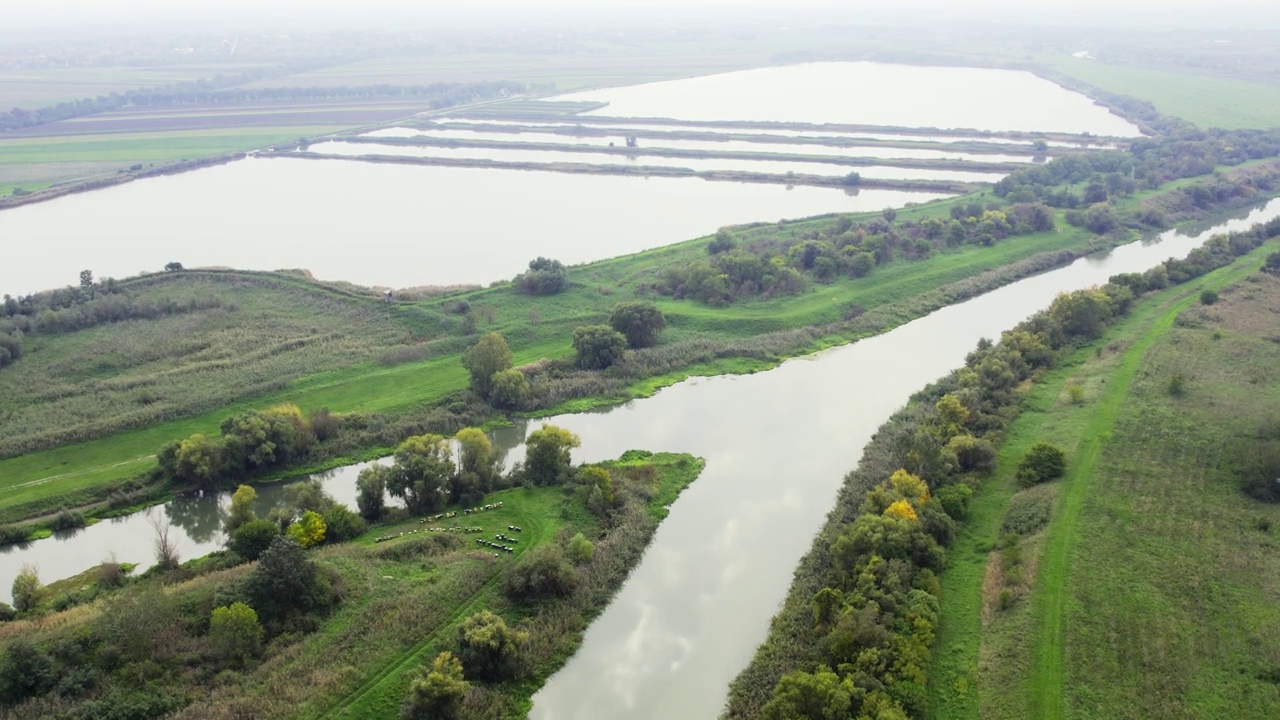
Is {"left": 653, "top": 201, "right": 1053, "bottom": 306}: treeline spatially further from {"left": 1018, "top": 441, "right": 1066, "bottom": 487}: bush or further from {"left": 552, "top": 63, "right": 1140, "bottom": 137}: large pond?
{"left": 552, "top": 63, "right": 1140, "bottom": 137}: large pond

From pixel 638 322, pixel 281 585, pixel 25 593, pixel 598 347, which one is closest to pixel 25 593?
pixel 25 593

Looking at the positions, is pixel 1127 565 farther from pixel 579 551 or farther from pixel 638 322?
pixel 638 322

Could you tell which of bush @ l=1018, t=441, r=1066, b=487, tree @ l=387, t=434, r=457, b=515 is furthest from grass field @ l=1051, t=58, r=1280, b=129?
tree @ l=387, t=434, r=457, b=515

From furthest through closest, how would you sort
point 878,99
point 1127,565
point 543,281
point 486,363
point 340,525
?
point 878,99 → point 543,281 → point 486,363 → point 340,525 → point 1127,565

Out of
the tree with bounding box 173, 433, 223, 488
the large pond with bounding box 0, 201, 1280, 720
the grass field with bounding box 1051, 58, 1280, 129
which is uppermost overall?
the grass field with bounding box 1051, 58, 1280, 129

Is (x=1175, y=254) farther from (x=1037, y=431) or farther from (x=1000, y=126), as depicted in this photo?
(x=1000, y=126)

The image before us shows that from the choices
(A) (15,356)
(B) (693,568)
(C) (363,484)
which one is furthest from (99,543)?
(B) (693,568)
